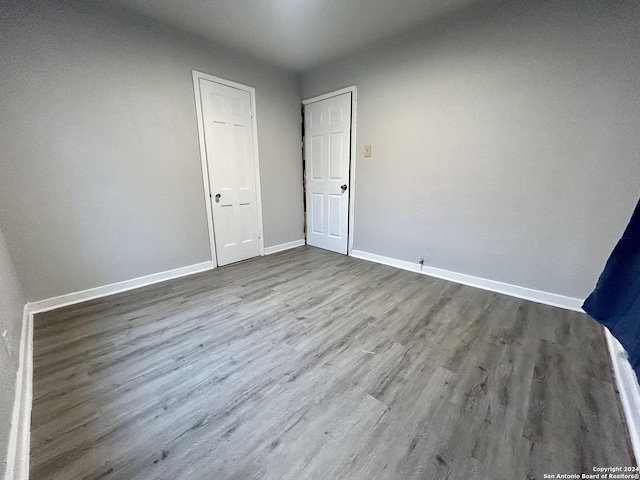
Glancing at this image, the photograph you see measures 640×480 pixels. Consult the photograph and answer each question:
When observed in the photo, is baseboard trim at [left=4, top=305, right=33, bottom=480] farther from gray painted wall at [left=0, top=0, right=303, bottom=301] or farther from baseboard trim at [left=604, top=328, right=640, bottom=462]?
baseboard trim at [left=604, top=328, right=640, bottom=462]

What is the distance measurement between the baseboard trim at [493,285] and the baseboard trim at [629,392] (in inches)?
24.6

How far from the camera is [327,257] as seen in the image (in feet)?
12.1

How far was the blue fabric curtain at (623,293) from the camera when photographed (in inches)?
43.8

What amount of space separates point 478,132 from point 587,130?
753 mm

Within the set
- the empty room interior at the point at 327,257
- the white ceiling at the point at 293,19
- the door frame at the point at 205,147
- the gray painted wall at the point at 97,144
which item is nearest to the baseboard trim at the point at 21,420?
the empty room interior at the point at 327,257

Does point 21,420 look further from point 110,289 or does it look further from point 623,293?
point 623,293

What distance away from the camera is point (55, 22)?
201cm

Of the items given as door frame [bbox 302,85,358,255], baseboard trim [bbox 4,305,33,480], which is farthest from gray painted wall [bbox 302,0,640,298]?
baseboard trim [bbox 4,305,33,480]

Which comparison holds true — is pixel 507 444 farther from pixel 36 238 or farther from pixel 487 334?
pixel 36 238

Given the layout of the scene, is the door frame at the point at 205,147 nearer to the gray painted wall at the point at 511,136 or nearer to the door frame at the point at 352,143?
the door frame at the point at 352,143

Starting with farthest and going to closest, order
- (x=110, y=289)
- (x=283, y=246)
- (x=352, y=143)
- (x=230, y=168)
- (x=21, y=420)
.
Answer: (x=283, y=246), (x=352, y=143), (x=230, y=168), (x=110, y=289), (x=21, y=420)

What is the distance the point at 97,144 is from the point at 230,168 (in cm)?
130

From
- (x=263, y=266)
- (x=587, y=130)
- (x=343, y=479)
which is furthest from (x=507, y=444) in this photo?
(x=263, y=266)

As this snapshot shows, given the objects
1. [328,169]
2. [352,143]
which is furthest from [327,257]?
[352,143]
